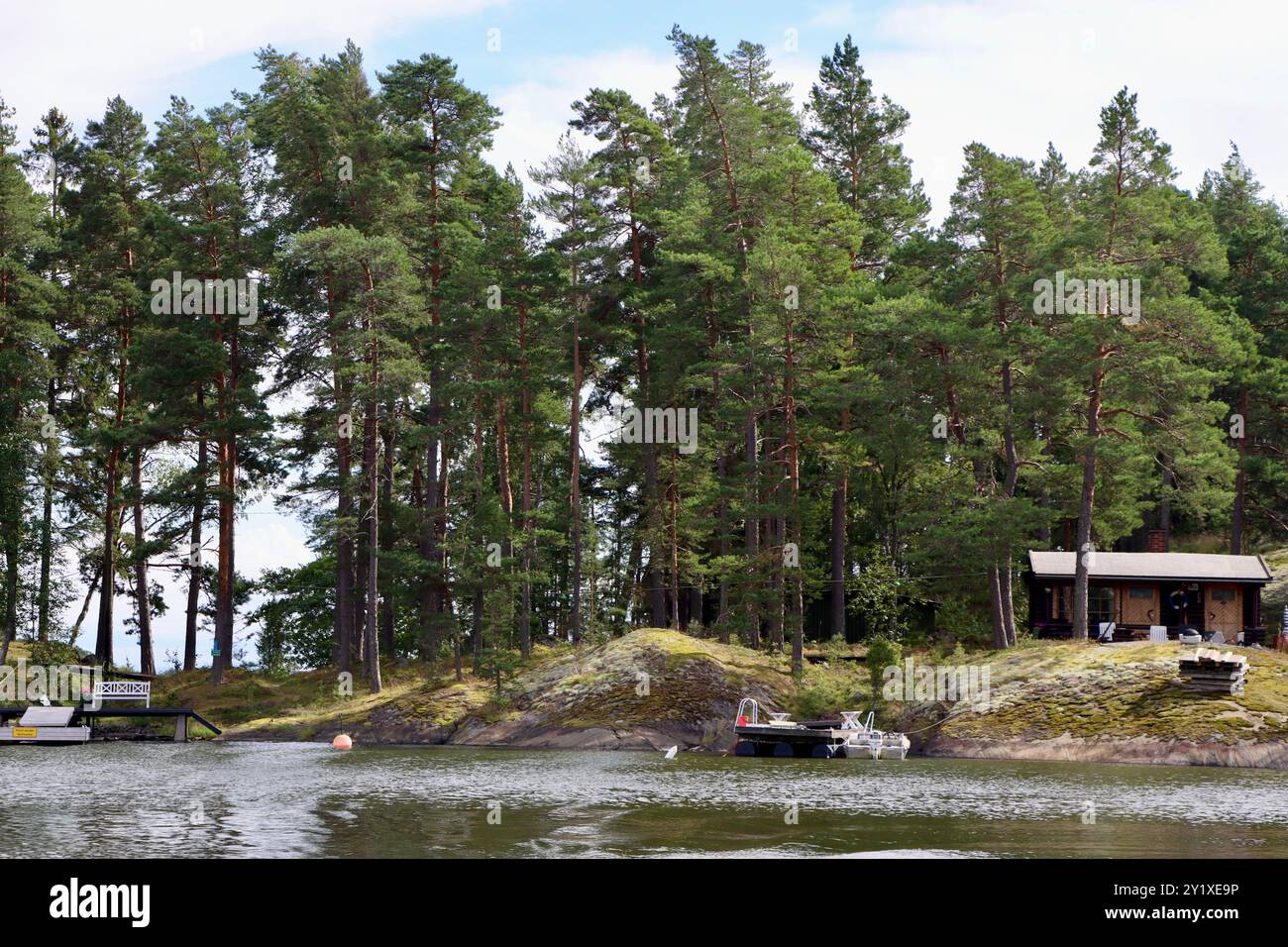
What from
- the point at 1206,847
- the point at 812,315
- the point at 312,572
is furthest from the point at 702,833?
the point at 312,572

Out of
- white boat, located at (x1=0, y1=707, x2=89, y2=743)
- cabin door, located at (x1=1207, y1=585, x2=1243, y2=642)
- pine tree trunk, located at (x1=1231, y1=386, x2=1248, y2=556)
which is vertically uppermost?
pine tree trunk, located at (x1=1231, y1=386, x2=1248, y2=556)

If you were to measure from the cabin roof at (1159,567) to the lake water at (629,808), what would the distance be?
1573 cm

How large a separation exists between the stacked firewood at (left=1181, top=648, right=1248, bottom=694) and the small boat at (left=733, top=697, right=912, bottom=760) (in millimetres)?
8525

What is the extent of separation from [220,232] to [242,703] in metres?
20.3

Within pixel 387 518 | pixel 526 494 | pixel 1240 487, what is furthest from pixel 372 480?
pixel 1240 487

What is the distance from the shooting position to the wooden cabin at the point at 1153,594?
165ft

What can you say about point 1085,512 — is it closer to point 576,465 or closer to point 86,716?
point 576,465

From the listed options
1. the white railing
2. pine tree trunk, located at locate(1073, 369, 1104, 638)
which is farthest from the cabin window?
the white railing

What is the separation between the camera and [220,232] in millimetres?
56656

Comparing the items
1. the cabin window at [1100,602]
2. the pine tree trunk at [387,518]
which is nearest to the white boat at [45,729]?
the pine tree trunk at [387,518]

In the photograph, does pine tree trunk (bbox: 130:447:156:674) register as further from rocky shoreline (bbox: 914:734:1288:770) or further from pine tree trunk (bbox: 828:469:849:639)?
rocky shoreline (bbox: 914:734:1288:770)

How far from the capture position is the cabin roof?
5022 cm

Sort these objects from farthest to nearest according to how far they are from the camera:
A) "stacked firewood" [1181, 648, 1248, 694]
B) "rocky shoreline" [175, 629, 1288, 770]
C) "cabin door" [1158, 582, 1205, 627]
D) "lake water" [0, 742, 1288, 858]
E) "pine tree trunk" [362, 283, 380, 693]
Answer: "pine tree trunk" [362, 283, 380, 693] → "cabin door" [1158, 582, 1205, 627] → "stacked firewood" [1181, 648, 1248, 694] → "rocky shoreline" [175, 629, 1288, 770] → "lake water" [0, 742, 1288, 858]

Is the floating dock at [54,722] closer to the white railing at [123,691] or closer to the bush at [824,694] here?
the white railing at [123,691]
